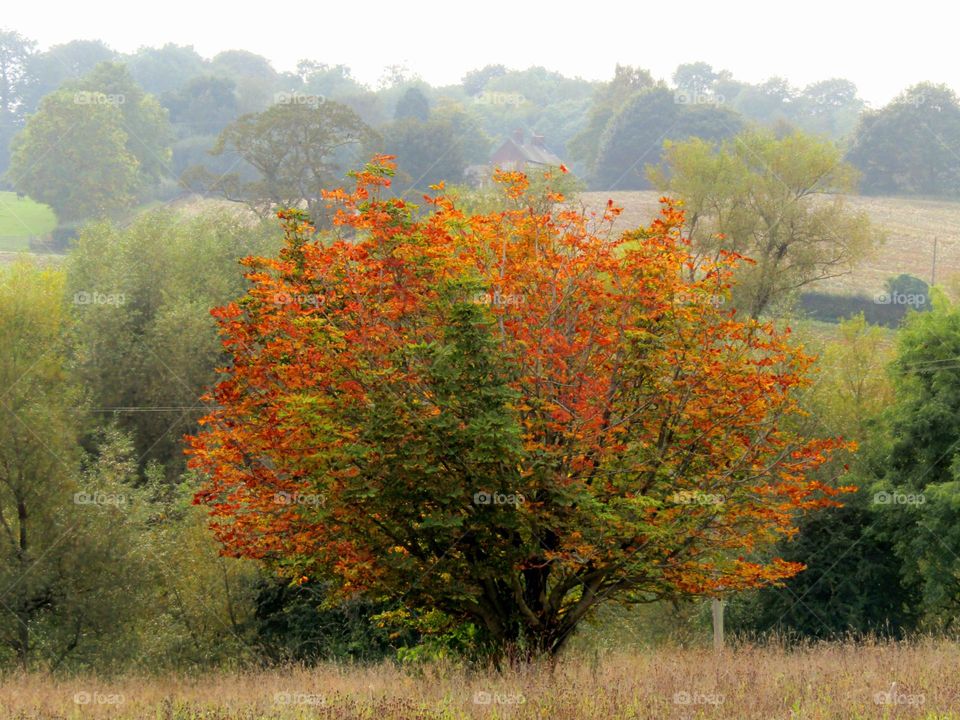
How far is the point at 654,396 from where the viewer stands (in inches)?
693

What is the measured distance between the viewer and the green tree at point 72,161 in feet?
320

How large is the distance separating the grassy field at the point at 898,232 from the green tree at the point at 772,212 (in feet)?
33.1

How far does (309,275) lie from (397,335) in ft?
6.89

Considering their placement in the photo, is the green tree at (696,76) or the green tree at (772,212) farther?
the green tree at (696,76)

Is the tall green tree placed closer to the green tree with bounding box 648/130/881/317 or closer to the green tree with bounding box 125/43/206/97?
the green tree with bounding box 125/43/206/97

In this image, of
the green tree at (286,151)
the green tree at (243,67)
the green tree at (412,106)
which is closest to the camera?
the green tree at (286,151)

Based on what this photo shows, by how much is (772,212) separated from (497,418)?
4913 centimetres

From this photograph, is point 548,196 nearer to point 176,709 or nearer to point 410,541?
point 410,541

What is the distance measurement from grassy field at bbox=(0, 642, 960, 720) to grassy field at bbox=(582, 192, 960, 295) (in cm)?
6037

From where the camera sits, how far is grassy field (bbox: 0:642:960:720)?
36.8 ft

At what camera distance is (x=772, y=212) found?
200 ft

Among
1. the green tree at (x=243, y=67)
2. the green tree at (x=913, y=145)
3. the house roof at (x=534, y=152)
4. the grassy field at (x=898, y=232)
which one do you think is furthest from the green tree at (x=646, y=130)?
the green tree at (x=243, y=67)

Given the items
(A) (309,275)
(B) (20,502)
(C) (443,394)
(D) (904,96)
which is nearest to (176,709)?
(C) (443,394)

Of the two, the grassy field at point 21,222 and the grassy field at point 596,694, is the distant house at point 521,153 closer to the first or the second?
the grassy field at point 21,222
